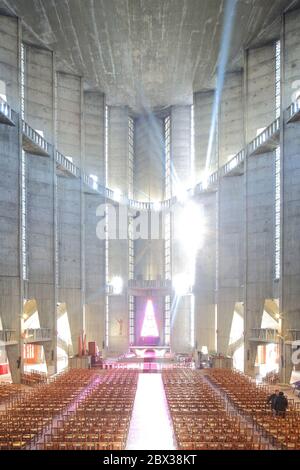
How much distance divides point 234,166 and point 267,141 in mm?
5167

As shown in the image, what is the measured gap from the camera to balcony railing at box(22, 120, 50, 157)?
29.2 meters

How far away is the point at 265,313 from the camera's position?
100 ft

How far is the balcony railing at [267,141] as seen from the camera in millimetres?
28219

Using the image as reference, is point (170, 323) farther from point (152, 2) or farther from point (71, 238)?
point (152, 2)

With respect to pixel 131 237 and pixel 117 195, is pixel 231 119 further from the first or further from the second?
pixel 131 237

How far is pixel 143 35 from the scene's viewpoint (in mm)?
30672

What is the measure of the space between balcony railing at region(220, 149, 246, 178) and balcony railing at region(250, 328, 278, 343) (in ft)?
38.7

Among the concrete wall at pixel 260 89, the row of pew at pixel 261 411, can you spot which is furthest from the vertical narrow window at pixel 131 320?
the row of pew at pixel 261 411

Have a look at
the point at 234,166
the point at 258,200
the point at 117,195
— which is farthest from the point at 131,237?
the point at 258,200

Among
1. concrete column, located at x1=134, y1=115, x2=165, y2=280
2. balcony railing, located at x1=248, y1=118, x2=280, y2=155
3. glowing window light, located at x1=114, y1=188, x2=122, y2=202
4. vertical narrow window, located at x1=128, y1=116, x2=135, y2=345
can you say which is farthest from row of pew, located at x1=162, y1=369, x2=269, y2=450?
concrete column, located at x1=134, y1=115, x2=165, y2=280

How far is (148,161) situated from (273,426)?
3663cm

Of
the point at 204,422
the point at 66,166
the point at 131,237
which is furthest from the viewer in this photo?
the point at 131,237

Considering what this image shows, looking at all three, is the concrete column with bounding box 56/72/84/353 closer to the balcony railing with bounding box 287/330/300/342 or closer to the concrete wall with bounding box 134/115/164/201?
the concrete wall with bounding box 134/115/164/201
